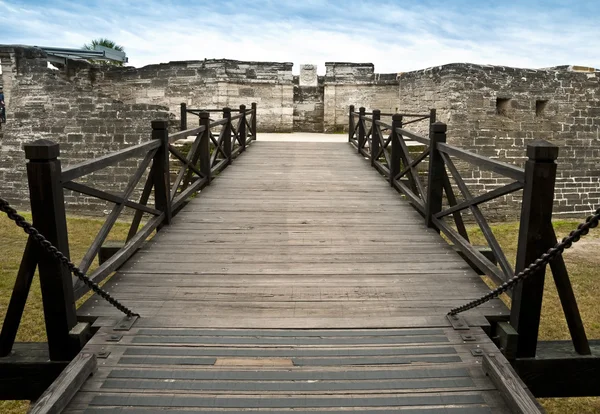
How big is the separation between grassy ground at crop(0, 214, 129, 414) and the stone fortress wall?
7.47 feet

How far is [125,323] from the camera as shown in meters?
3.27

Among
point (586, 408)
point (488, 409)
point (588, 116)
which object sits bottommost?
point (586, 408)

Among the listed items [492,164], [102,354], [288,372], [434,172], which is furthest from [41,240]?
[434,172]

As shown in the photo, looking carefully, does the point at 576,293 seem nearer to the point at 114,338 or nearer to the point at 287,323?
the point at 287,323

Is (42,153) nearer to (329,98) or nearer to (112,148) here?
(112,148)

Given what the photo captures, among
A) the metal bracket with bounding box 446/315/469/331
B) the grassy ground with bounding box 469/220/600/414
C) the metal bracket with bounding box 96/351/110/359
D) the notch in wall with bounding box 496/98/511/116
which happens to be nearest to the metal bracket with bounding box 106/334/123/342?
the metal bracket with bounding box 96/351/110/359

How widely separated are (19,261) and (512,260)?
8.39 metres

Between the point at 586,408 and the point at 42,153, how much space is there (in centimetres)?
556

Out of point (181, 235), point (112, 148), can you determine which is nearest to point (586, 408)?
point (181, 235)

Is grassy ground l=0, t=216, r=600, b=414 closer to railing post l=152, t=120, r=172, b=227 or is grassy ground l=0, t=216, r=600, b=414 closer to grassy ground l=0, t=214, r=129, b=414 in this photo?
grassy ground l=0, t=214, r=129, b=414

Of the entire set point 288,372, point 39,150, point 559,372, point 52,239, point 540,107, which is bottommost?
point 559,372

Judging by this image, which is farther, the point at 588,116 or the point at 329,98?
the point at 329,98

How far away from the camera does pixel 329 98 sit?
16.0 m

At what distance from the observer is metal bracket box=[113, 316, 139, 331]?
3215 millimetres
